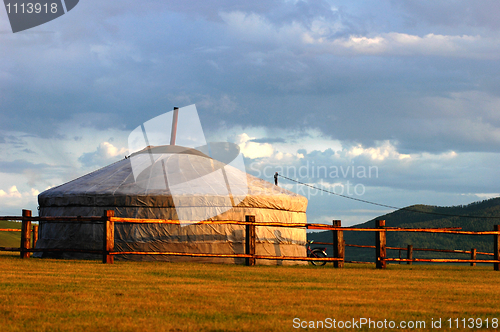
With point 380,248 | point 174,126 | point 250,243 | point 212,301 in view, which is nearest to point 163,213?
point 250,243

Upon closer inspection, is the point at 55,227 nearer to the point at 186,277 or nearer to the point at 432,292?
the point at 186,277

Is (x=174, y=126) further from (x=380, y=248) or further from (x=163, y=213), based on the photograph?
(x=380, y=248)

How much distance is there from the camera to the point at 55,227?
11.4m

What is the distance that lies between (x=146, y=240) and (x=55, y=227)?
7.11 feet

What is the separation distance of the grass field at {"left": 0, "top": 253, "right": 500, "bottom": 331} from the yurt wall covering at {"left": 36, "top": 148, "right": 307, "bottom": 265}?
3570 mm

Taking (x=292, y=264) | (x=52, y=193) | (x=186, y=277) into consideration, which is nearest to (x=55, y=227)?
(x=52, y=193)

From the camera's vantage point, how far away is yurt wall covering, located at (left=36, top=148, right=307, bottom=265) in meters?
10.7

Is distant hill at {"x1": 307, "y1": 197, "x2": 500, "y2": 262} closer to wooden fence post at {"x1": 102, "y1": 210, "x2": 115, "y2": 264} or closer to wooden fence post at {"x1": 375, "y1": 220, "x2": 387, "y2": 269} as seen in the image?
wooden fence post at {"x1": 375, "y1": 220, "x2": 387, "y2": 269}

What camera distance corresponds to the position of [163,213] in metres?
10.7

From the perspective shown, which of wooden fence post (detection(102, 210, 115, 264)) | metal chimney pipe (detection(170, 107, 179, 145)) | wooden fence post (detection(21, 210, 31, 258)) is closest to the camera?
wooden fence post (detection(102, 210, 115, 264))

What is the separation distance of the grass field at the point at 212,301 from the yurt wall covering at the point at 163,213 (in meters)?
3.57

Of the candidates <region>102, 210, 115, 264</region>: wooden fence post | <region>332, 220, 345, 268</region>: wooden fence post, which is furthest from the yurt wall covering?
<region>332, 220, 345, 268</region>: wooden fence post

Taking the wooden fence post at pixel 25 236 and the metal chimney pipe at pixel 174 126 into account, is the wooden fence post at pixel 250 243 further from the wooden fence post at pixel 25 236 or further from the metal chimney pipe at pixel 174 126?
the metal chimney pipe at pixel 174 126

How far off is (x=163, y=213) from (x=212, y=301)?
6.22 m
